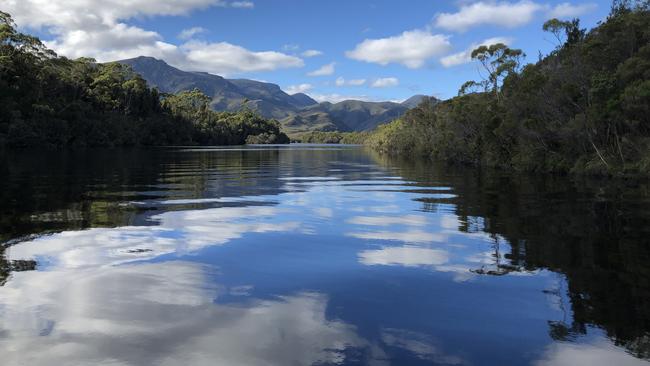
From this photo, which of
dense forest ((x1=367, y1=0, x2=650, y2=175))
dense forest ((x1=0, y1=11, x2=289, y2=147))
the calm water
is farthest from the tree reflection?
dense forest ((x1=0, y1=11, x2=289, y2=147))

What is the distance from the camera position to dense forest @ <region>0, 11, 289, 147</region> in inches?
3903

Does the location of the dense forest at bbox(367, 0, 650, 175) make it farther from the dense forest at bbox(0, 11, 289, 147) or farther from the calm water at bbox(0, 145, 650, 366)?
the dense forest at bbox(0, 11, 289, 147)

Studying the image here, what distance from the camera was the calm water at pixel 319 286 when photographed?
7594 millimetres

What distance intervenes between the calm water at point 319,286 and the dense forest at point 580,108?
66.5ft

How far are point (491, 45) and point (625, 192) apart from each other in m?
49.5

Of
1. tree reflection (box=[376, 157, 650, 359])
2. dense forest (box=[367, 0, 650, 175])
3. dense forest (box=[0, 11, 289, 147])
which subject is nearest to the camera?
tree reflection (box=[376, 157, 650, 359])

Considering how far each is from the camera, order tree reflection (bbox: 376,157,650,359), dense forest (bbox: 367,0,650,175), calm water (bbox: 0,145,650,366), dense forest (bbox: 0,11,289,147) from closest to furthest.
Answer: calm water (bbox: 0,145,650,366) < tree reflection (bbox: 376,157,650,359) < dense forest (bbox: 367,0,650,175) < dense forest (bbox: 0,11,289,147)

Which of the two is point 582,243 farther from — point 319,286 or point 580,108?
point 580,108

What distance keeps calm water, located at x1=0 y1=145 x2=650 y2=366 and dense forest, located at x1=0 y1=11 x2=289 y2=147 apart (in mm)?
91488

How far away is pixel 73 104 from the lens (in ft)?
395

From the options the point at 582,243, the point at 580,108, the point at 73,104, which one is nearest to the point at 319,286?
the point at 582,243

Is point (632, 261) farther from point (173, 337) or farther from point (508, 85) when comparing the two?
point (508, 85)

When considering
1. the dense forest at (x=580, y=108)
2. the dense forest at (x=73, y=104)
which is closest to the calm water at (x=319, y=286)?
the dense forest at (x=580, y=108)

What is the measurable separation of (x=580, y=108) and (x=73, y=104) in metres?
113
